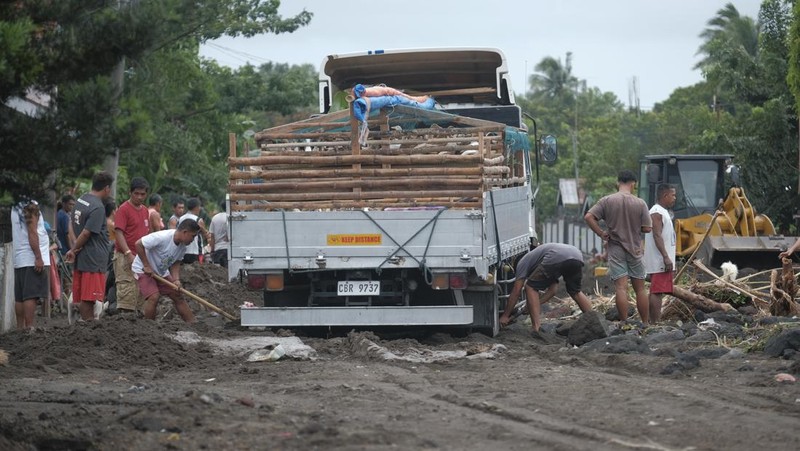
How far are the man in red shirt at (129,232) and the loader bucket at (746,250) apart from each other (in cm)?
1151

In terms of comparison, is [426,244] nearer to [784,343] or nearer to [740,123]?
[784,343]

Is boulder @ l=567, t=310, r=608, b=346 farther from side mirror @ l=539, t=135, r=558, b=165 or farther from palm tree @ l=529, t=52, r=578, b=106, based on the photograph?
palm tree @ l=529, t=52, r=578, b=106

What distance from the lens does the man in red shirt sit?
1445 cm

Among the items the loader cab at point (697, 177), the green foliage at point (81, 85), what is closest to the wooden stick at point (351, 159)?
the green foliage at point (81, 85)

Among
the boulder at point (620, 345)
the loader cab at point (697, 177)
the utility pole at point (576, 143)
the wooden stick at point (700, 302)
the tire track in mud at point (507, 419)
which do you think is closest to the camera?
the tire track in mud at point (507, 419)

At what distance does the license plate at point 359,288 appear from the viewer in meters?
13.0

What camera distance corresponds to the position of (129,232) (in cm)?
1463

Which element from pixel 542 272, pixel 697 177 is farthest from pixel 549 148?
pixel 697 177

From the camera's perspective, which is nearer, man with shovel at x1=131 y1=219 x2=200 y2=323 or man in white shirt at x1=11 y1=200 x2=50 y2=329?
man with shovel at x1=131 y1=219 x2=200 y2=323

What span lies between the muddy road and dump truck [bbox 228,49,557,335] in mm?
403

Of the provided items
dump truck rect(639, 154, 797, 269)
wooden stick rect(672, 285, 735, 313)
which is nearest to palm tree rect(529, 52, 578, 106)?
dump truck rect(639, 154, 797, 269)

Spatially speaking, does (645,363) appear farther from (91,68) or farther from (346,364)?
(91,68)

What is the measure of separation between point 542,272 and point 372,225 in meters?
2.45

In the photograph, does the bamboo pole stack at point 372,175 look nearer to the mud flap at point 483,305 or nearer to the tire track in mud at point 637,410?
the mud flap at point 483,305
